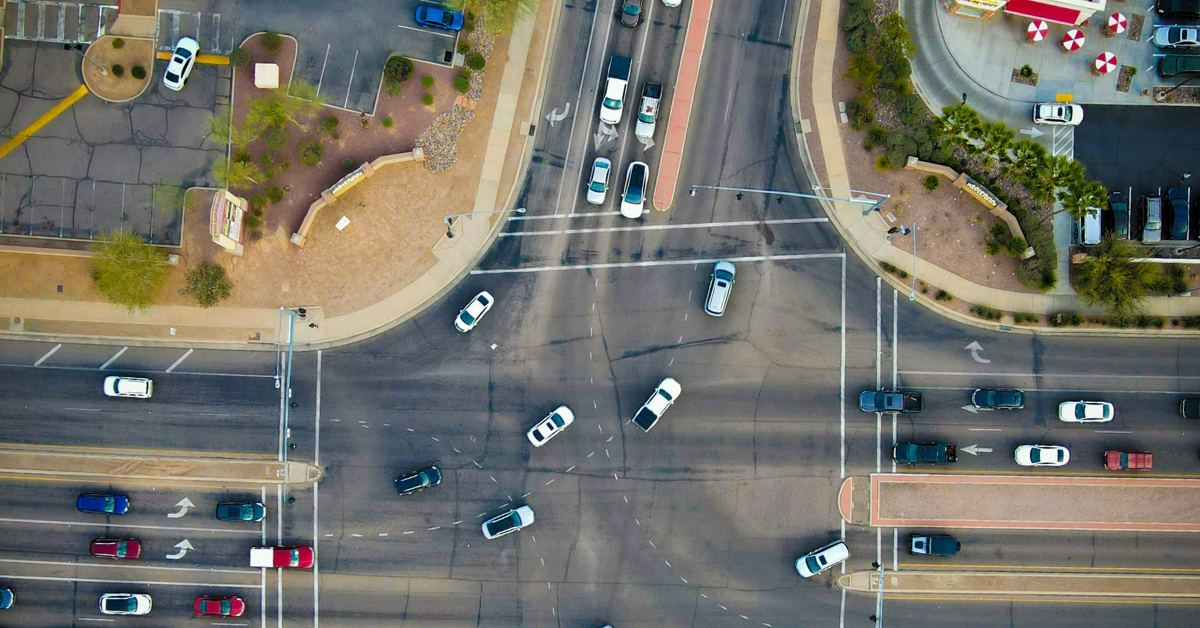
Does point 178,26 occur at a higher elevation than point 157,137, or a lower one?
higher

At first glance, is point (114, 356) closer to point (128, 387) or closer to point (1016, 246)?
point (128, 387)

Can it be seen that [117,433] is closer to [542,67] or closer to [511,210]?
[511,210]

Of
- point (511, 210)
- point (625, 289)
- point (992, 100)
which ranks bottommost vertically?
point (625, 289)

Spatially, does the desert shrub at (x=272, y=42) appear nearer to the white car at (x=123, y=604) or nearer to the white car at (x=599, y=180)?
the white car at (x=599, y=180)

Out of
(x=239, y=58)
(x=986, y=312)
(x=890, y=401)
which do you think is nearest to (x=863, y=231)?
(x=986, y=312)

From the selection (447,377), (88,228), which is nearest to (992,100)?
(447,377)
